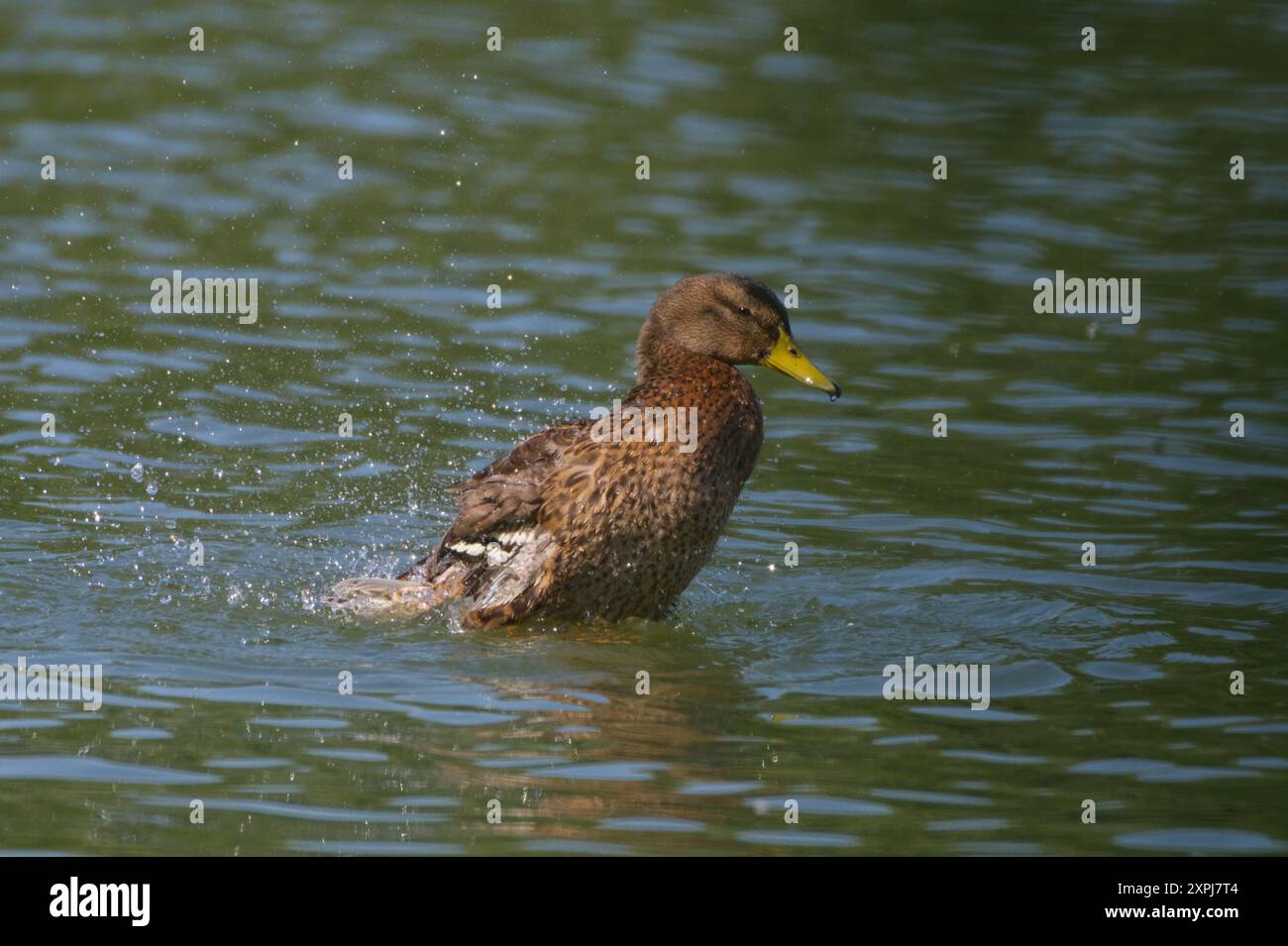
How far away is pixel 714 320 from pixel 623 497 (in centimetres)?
96

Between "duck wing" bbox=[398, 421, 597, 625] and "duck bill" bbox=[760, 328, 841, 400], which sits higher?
"duck bill" bbox=[760, 328, 841, 400]

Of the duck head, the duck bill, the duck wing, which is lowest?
the duck wing

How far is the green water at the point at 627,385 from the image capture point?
25.0 feet

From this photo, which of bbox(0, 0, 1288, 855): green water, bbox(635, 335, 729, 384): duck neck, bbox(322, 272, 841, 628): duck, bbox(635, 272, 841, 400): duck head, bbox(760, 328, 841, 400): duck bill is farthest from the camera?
bbox(760, 328, 841, 400): duck bill

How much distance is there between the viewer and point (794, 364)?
9.78 meters

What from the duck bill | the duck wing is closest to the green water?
the duck wing

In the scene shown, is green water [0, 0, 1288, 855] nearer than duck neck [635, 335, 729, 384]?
Yes

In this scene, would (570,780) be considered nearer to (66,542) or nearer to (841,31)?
(66,542)

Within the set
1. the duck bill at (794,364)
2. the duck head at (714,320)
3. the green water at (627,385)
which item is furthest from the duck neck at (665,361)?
the green water at (627,385)

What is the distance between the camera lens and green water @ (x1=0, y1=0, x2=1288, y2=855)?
7.62 meters

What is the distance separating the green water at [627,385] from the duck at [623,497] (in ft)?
0.61

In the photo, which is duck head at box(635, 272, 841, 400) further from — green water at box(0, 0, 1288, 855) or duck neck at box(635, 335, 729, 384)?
green water at box(0, 0, 1288, 855)

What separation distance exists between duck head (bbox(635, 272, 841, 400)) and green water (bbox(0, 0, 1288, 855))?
110 cm

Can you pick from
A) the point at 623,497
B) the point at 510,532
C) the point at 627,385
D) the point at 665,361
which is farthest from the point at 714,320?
the point at 627,385
